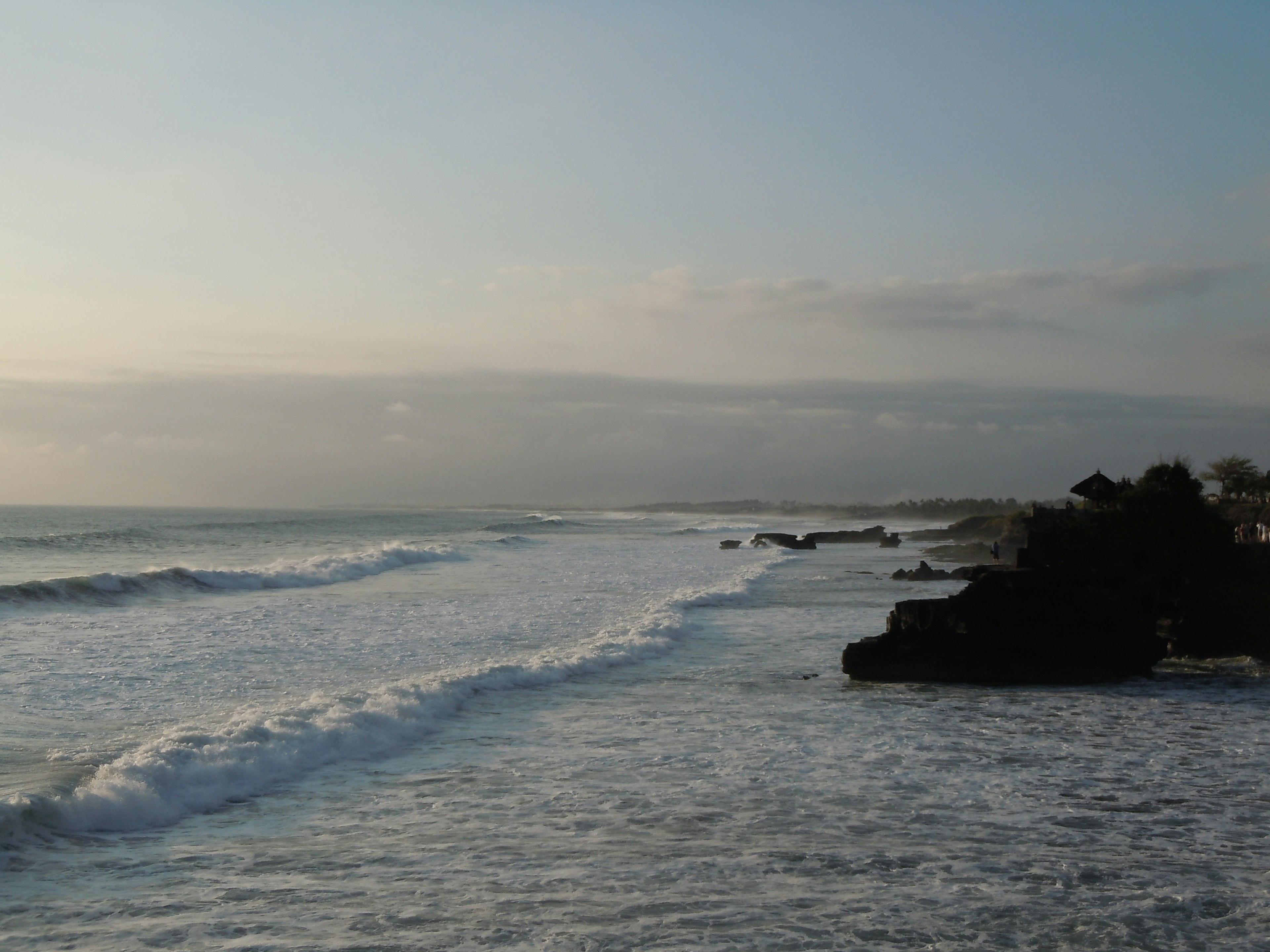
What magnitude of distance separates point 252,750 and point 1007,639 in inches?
556

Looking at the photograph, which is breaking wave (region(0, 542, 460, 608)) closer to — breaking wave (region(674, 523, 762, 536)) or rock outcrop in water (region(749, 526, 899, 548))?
rock outcrop in water (region(749, 526, 899, 548))

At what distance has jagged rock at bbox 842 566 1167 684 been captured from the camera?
18844 millimetres

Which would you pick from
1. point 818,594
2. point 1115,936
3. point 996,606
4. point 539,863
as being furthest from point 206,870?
point 818,594

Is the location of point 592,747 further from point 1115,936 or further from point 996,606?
point 996,606

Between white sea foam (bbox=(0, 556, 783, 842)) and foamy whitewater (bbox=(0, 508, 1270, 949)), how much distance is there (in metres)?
0.05

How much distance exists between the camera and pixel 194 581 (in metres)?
37.7

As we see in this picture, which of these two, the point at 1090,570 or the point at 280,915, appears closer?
the point at 280,915

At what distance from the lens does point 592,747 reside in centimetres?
1312

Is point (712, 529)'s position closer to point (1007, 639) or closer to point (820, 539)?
point (820, 539)

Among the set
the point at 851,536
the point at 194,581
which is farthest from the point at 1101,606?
the point at 851,536

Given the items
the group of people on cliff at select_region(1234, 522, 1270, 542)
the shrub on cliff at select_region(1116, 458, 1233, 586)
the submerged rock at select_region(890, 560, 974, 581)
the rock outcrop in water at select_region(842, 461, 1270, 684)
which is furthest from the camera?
the submerged rock at select_region(890, 560, 974, 581)

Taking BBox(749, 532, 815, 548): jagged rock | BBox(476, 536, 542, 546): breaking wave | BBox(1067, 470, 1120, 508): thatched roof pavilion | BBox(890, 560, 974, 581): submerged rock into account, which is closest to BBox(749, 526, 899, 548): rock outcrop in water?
BBox(749, 532, 815, 548): jagged rock

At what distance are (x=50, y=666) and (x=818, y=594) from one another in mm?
25099

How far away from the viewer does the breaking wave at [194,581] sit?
31.4 meters
